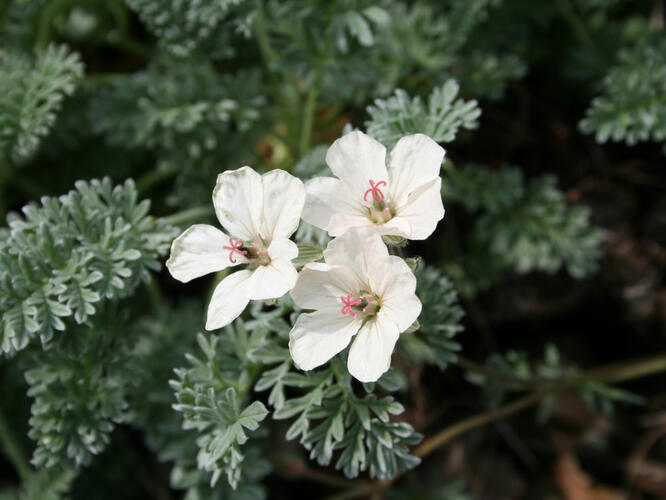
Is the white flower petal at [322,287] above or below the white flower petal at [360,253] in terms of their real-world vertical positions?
below

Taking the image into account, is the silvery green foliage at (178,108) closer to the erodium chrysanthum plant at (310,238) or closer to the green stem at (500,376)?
the erodium chrysanthum plant at (310,238)

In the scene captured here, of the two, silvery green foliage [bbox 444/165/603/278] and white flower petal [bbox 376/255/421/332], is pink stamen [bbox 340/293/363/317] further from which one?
silvery green foliage [bbox 444/165/603/278]

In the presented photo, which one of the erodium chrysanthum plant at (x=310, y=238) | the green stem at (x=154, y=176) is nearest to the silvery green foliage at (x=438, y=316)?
the erodium chrysanthum plant at (x=310, y=238)

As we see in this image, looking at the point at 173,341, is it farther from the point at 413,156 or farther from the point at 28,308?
the point at 413,156

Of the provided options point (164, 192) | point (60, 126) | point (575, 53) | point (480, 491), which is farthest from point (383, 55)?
point (480, 491)

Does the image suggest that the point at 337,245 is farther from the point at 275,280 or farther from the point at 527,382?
the point at 527,382

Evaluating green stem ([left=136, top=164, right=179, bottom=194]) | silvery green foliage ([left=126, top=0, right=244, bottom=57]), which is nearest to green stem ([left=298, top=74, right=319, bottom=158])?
silvery green foliage ([left=126, top=0, right=244, bottom=57])

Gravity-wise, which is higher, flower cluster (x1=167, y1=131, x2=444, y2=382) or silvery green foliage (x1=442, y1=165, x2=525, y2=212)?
flower cluster (x1=167, y1=131, x2=444, y2=382)
